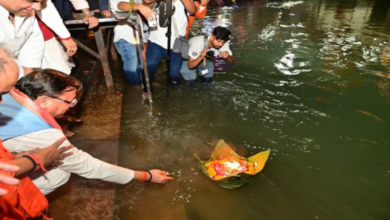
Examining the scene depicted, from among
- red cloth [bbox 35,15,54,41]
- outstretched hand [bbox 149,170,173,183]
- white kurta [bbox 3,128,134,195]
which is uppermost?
red cloth [bbox 35,15,54,41]

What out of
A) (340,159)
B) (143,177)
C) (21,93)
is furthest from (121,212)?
(340,159)

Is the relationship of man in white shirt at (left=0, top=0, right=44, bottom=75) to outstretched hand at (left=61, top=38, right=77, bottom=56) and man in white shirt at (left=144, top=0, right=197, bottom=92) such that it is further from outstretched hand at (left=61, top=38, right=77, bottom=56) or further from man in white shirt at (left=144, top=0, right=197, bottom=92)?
man in white shirt at (left=144, top=0, right=197, bottom=92)

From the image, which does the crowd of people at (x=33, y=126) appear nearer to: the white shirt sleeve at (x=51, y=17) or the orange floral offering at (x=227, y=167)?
the white shirt sleeve at (x=51, y=17)

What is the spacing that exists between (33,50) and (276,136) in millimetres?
3308

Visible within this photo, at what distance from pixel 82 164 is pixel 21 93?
668mm

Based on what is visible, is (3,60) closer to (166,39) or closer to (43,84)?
(43,84)

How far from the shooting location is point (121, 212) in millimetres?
2295

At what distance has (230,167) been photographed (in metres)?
2.60

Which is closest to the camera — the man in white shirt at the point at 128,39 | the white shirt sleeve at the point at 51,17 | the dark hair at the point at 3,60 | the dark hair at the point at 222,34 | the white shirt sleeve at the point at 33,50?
the dark hair at the point at 3,60

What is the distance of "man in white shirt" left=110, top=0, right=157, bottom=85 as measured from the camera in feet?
11.8

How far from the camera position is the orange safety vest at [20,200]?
147 centimetres

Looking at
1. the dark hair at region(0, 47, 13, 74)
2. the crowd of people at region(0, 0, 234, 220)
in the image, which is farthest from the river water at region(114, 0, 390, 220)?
the dark hair at region(0, 47, 13, 74)

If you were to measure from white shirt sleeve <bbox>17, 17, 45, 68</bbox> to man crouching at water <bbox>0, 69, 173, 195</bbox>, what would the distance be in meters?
1.13

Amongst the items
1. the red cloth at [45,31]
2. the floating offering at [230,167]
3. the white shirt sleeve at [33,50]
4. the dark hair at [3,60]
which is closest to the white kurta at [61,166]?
the dark hair at [3,60]
